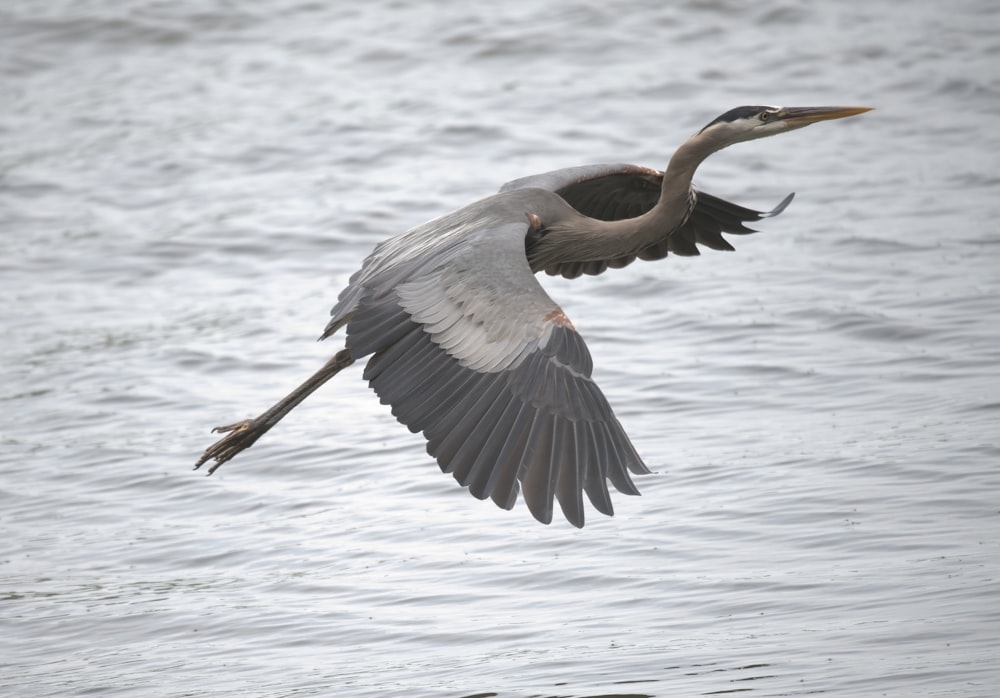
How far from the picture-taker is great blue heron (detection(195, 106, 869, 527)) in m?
6.04

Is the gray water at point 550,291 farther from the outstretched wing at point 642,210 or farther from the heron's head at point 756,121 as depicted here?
the heron's head at point 756,121

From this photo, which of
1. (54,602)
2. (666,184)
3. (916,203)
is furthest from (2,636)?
(916,203)

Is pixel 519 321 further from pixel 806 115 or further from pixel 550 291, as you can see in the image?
pixel 550 291

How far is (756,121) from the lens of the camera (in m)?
7.91

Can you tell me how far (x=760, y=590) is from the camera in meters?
7.08

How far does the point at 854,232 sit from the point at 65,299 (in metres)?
6.30

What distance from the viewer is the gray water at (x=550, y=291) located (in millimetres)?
6957

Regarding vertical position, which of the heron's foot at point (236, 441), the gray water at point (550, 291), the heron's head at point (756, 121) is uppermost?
the heron's head at point (756, 121)

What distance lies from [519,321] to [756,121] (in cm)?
201

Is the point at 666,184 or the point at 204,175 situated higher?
the point at 666,184

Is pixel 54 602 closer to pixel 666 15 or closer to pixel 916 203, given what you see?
pixel 916 203

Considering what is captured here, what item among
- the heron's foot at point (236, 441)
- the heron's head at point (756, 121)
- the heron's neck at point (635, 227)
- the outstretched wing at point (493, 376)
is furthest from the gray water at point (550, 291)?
the heron's head at point (756, 121)

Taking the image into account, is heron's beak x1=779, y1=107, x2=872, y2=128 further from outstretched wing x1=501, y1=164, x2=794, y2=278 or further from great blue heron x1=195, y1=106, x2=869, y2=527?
outstretched wing x1=501, y1=164, x2=794, y2=278

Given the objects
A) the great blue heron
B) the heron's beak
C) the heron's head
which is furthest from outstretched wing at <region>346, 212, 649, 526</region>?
the heron's beak
